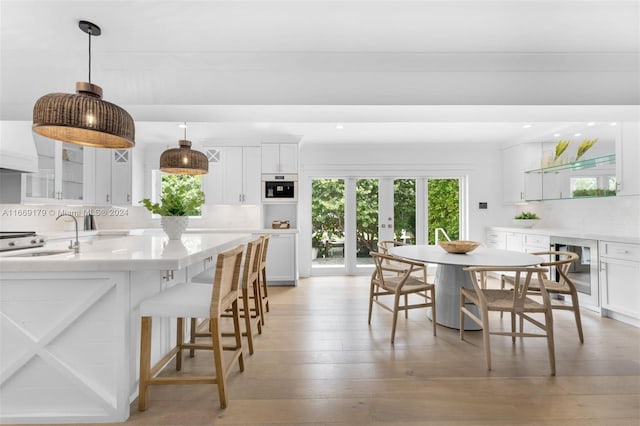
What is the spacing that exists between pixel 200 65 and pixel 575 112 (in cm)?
379

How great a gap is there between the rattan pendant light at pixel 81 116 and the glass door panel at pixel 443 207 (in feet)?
16.4

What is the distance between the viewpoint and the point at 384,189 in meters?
5.65

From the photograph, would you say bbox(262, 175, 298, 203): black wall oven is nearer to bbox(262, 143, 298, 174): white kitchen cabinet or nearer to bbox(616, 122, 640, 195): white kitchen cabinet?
bbox(262, 143, 298, 174): white kitchen cabinet

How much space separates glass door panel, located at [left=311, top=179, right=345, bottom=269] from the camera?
5664 millimetres

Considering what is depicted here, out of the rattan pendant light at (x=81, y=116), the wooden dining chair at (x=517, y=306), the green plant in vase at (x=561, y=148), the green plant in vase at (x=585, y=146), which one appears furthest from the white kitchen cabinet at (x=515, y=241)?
the rattan pendant light at (x=81, y=116)

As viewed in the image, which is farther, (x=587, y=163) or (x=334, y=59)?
(x=587, y=163)

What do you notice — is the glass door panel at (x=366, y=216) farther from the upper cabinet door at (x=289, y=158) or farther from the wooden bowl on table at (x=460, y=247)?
the wooden bowl on table at (x=460, y=247)

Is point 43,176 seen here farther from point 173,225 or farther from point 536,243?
point 536,243

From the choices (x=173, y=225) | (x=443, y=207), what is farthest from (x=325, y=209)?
(x=173, y=225)

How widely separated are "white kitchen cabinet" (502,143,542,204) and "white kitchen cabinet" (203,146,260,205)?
4443 millimetres

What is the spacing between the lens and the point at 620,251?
10.3ft

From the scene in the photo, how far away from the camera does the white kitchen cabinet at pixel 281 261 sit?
15.9 ft

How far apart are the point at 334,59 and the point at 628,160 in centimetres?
343

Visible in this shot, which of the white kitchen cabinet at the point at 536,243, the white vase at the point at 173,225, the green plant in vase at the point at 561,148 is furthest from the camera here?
the green plant in vase at the point at 561,148
